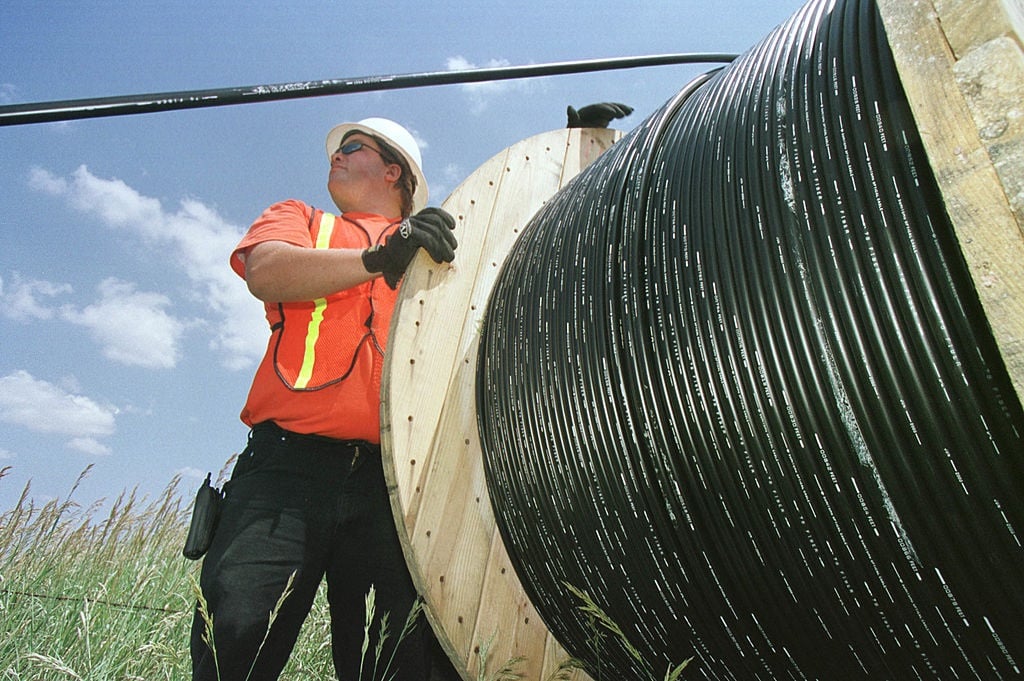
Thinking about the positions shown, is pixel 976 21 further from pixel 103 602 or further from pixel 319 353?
pixel 103 602

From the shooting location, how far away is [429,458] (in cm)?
211

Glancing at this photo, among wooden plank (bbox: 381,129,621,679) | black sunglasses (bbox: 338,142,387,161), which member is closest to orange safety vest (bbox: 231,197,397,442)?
wooden plank (bbox: 381,129,621,679)

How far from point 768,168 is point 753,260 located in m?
0.19

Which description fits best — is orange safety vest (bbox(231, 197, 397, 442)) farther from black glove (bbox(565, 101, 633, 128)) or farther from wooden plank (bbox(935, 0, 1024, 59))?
wooden plank (bbox(935, 0, 1024, 59))

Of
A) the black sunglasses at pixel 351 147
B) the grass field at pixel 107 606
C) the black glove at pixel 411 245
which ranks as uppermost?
the black sunglasses at pixel 351 147

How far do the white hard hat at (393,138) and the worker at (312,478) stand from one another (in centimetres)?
62

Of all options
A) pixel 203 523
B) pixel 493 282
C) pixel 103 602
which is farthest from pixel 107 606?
pixel 493 282

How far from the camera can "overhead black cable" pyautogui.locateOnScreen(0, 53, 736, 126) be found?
7.65 ft

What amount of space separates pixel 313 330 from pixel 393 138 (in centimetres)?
101

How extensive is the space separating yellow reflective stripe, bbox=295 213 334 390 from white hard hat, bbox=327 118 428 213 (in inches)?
18.1

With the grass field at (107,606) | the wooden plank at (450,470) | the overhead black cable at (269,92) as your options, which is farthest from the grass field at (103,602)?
the overhead black cable at (269,92)

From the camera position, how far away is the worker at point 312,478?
1.96m

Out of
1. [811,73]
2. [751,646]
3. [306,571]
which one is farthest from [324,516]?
[811,73]

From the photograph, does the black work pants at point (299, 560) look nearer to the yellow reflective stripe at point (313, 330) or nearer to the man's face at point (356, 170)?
the yellow reflective stripe at point (313, 330)
